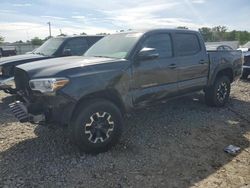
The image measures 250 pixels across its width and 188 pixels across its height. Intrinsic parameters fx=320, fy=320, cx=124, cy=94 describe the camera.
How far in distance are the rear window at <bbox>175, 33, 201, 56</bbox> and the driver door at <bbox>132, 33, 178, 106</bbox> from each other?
0.26 metres

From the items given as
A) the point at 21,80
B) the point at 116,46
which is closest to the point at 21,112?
the point at 21,80

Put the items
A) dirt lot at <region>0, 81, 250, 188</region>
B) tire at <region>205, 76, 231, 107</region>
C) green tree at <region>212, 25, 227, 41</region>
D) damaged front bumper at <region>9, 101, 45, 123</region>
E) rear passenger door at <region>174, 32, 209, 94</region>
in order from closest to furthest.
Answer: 1. dirt lot at <region>0, 81, 250, 188</region>
2. damaged front bumper at <region>9, 101, 45, 123</region>
3. rear passenger door at <region>174, 32, 209, 94</region>
4. tire at <region>205, 76, 231, 107</region>
5. green tree at <region>212, 25, 227, 41</region>

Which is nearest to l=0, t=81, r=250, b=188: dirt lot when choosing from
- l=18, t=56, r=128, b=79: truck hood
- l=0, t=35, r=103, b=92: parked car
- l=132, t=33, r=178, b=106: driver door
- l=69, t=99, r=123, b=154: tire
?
l=69, t=99, r=123, b=154: tire

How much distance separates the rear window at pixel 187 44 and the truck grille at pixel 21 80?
292 centimetres

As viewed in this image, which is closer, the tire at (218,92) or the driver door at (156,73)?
the driver door at (156,73)

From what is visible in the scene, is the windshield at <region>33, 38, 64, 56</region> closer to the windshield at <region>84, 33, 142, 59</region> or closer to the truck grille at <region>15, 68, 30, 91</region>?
the windshield at <region>84, 33, 142, 59</region>

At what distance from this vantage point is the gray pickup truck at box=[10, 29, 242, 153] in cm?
442

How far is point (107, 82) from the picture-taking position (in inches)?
187

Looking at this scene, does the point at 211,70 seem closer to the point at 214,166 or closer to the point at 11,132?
the point at 214,166

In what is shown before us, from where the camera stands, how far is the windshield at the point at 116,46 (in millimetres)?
5375

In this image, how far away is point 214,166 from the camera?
4.50 metres

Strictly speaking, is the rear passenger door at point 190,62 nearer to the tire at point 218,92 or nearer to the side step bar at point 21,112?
the tire at point 218,92

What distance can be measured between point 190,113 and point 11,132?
377 centimetres

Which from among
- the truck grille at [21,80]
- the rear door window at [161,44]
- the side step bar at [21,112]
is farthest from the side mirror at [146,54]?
the side step bar at [21,112]
